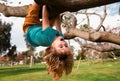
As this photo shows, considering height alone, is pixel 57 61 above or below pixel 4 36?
above

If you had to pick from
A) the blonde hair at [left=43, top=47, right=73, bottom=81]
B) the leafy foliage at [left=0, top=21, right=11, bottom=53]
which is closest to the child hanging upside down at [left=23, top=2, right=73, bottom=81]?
the blonde hair at [left=43, top=47, right=73, bottom=81]

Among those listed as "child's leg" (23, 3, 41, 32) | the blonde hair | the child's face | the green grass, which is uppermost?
"child's leg" (23, 3, 41, 32)

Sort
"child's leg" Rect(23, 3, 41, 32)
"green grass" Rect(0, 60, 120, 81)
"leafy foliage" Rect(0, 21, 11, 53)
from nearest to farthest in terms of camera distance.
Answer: "child's leg" Rect(23, 3, 41, 32), "green grass" Rect(0, 60, 120, 81), "leafy foliage" Rect(0, 21, 11, 53)

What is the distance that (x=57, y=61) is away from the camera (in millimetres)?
4043

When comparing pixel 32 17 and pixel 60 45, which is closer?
pixel 60 45

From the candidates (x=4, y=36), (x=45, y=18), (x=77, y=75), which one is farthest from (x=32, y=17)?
(x=4, y=36)

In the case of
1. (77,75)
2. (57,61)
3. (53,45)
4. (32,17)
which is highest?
(32,17)

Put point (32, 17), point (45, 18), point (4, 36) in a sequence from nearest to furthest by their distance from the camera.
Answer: point (45, 18) → point (32, 17) → point (4, 36)

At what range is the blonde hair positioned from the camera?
4.04m

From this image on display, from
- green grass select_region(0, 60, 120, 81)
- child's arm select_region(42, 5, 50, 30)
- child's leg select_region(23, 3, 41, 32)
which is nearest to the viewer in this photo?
child's arm select_region(42, 5, 50, 30)

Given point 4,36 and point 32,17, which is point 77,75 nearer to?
point 4,36

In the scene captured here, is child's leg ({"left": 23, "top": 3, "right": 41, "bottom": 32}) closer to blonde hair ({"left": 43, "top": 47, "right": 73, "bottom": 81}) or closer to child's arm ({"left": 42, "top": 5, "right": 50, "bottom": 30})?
child's arm ({"left": 42, "top": 5, "right": 50, "bottom": 30})

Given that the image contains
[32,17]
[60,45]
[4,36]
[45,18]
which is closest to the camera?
[45,18]

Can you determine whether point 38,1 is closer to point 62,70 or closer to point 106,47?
point 62,70
